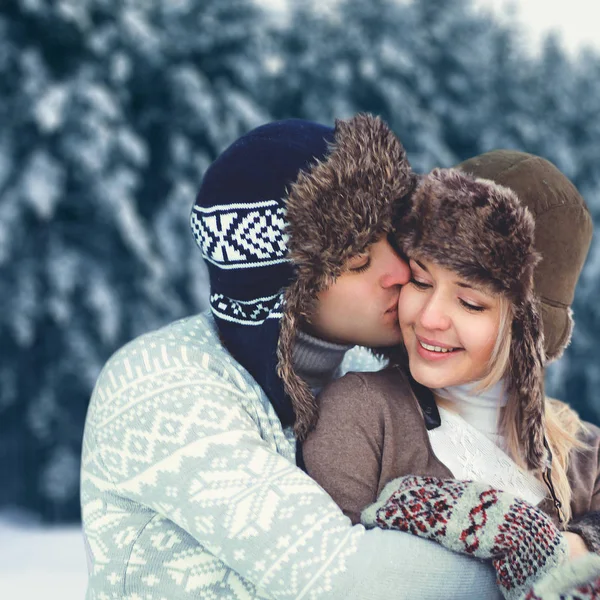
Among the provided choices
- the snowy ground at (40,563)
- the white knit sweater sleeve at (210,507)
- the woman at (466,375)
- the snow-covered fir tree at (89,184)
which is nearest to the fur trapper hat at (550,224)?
the woman at (466,375)

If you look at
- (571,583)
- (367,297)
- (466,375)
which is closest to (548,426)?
(466,375)

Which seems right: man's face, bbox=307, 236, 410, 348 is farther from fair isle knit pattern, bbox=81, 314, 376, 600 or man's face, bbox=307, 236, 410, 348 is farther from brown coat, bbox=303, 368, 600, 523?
fair isle knit pattern, bbox=81, 314, 376, 600

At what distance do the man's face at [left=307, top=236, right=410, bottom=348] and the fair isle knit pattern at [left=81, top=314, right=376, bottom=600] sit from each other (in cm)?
22

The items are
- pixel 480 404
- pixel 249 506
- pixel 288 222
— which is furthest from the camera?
pixel 480 404

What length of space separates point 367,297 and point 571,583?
2.31 feet

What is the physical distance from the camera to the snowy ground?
12.3ft

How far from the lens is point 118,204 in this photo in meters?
3.91

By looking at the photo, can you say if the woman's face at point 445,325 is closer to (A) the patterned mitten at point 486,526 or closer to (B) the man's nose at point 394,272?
(B) the man's nose at point 394,272

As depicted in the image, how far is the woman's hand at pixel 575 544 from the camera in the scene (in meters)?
1.54

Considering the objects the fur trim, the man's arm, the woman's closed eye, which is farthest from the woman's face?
the man's arm

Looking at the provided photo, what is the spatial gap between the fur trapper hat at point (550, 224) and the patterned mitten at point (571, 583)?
561 millimetres

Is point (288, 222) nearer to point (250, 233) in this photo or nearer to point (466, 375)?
point (250, 233)

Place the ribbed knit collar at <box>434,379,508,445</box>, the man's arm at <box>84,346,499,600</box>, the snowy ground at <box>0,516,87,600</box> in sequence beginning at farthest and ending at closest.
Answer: the snowy ground at <box>0,516,87,600</box>, the ribbed knit collar at <box>434,379,508,445</box>, the man's arm at <box>84,346,499,600</box>

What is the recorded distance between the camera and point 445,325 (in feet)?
5.27
